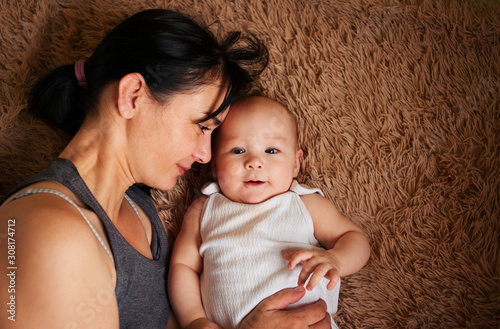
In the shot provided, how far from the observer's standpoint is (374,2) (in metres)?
1.12

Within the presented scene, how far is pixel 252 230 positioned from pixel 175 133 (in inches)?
13.0

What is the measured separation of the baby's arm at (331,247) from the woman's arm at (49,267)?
0.43 metres

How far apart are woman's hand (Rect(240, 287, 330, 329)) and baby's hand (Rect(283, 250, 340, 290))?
8 centimetres

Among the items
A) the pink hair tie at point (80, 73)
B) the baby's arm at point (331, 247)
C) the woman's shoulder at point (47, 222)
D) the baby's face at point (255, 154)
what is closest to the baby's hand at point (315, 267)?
the baby's arm at point (331, 247)

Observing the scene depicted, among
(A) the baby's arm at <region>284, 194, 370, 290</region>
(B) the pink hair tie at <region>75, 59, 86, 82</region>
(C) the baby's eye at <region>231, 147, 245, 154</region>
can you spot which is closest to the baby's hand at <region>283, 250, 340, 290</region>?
(A) the baby's arm at <region>284, 194, 370, 290</region>

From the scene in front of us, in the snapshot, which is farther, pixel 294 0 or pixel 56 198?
pixel 294 0

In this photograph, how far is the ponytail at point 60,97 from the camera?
106 cm

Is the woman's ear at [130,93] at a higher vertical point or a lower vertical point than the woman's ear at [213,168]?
higher

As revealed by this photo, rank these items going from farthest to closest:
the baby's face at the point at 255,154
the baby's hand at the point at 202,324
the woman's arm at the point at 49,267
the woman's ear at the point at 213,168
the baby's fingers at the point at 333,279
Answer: the woman's ear at the point at 213,168 → the baby's face at the point at 255,154 → the baby's hand at the point at 202,324 → the baby's fingers at the point at 333,279 → the woman's arm at the point at 49,267

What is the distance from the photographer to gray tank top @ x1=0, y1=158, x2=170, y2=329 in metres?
0.89

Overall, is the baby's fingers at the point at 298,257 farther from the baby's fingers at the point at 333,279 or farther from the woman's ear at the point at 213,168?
the woman's ear at the point at 213,168

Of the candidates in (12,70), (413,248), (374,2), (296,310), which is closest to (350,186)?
(413,248)

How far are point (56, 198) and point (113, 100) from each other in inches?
10.6

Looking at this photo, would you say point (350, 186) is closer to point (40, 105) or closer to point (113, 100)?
point (113, 100)
